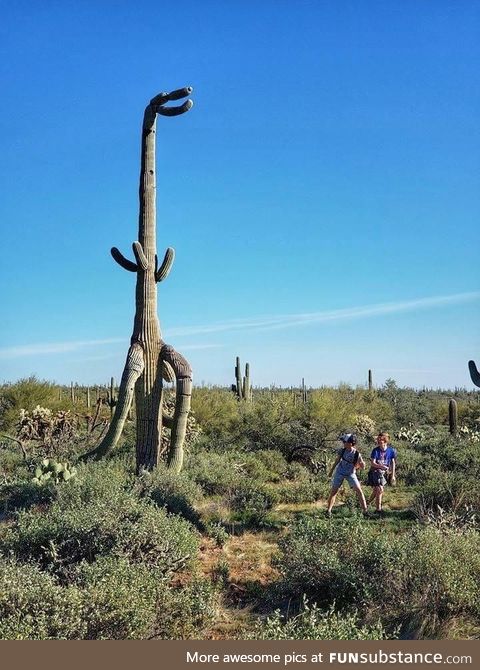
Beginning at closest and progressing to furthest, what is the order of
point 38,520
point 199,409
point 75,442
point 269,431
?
1. point 38,520
2. point 75,442
3. point 269,431
4. point 199,409

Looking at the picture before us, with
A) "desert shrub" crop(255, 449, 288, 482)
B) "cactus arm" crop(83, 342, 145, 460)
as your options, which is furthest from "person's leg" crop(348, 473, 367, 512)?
"cactus arm" crop(83, 342, 145, 460)

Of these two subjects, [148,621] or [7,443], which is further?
[7,443]

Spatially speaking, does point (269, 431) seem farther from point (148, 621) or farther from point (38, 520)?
point (148, 621)

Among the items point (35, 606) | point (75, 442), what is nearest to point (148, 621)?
point (35, 606)

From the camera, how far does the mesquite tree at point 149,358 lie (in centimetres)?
1121

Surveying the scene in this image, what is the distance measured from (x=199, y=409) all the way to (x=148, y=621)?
15.8 metres

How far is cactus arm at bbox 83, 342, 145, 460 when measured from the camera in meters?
11.1

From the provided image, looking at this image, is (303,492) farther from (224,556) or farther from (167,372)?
(224,556)

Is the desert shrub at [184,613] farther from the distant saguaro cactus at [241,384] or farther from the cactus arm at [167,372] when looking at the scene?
the distant saguaro cactus at [241,384]

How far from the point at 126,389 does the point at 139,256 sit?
2369mm

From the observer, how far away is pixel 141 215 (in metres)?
11.8

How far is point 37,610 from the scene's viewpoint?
553cm

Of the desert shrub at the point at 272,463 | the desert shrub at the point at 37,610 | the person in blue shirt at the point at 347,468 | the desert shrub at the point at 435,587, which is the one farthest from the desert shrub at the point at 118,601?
the desert shrub at the point at 272,463

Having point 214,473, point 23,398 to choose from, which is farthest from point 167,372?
point 23,398
